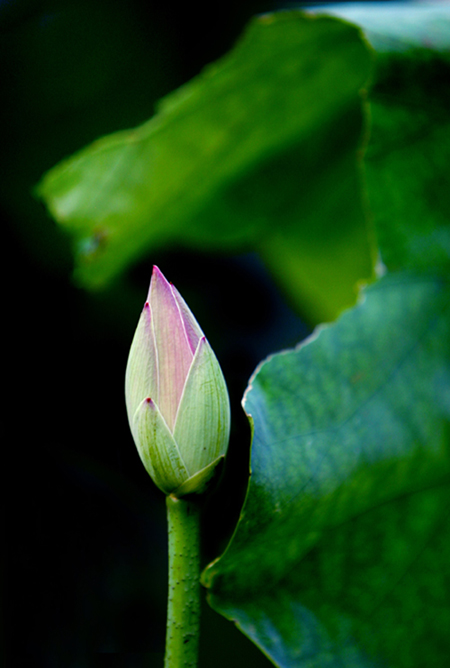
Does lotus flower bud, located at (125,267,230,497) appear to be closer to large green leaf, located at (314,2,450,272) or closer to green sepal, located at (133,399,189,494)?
green sepal, located at (133,399,189,494)

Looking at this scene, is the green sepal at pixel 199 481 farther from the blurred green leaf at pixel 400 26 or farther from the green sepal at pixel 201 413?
the blurred green leaf at pixel 400 26

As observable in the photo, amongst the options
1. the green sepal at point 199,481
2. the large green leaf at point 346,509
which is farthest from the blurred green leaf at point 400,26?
the green sepal at point 199,481

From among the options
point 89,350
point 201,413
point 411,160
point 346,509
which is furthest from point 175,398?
point 89,350

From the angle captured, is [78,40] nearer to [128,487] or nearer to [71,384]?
[71,384]

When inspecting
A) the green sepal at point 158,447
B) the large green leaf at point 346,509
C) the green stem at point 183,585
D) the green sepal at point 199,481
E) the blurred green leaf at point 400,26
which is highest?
the blurred green leaf at point 400,26

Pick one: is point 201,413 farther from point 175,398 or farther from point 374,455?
point 374,455

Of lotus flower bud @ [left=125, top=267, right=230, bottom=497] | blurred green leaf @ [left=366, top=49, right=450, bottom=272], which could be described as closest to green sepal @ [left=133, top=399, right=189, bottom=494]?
lotus flower bud @ [left=125, top=267, right=230, bottom=497]
